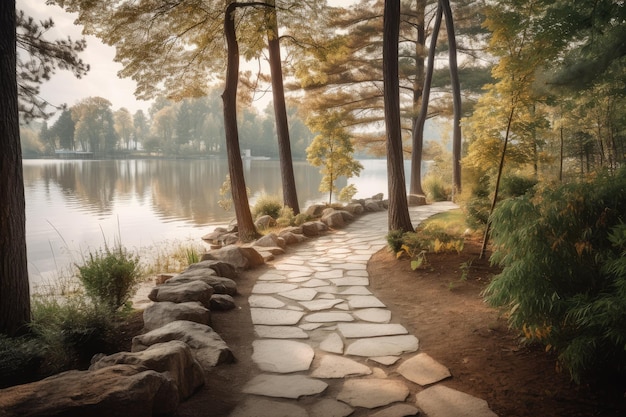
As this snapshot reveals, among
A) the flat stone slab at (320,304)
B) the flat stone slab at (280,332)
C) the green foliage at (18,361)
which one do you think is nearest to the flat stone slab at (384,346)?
the flat stone slab at (280,332)

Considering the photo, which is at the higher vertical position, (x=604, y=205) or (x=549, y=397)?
(x=604, y=205)

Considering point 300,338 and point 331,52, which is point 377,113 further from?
point 300,338

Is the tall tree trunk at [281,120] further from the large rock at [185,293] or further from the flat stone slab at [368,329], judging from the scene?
the flat stone slab at [368,329]

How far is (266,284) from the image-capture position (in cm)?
512

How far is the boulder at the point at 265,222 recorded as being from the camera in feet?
32.1

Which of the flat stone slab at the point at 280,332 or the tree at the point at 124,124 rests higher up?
the tree at the point at 124,124

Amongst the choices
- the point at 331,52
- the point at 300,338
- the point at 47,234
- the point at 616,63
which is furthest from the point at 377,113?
the point at 300,338

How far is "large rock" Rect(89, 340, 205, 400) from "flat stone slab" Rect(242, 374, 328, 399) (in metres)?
0.36

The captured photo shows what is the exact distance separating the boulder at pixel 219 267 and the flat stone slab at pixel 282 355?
6.37 ft

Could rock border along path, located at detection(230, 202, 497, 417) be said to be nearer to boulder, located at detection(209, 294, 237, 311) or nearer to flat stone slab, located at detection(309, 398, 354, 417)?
flat stone slab, located at detection(309, 398, 354, 417)

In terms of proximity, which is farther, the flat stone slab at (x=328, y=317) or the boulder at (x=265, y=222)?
the boulder at (x=265, y=222)

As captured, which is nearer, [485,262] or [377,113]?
[485,262]

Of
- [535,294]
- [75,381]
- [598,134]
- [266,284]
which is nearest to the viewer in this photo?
[75,381]

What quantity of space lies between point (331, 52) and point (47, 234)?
9416mm
